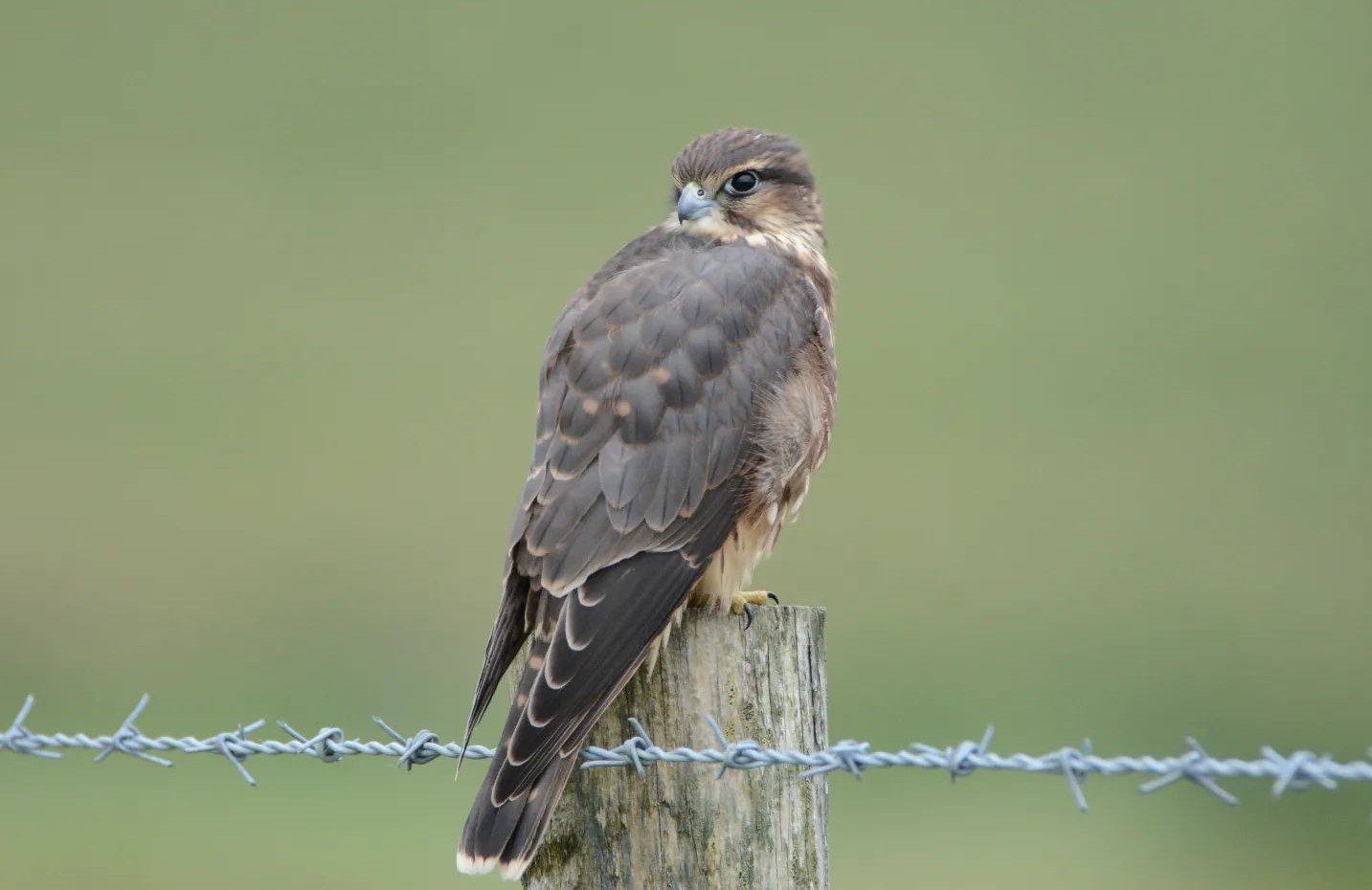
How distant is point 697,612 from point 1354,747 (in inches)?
345

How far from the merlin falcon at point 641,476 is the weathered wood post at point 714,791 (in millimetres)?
53

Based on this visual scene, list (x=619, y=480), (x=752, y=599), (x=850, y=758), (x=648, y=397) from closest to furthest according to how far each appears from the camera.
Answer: (x=850, y=758), (x=619, y=480), (x=648, y=397), (x=752, y=599)

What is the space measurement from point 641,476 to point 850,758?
3.49ft

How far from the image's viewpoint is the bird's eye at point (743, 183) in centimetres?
449

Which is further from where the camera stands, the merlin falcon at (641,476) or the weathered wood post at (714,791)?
the merlin falcon at (641,476)

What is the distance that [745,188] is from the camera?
4520mm

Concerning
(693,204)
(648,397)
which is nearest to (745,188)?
(693,204)

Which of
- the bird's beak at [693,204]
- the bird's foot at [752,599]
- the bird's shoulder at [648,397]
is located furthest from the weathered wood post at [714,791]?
the bird's beak at [693,204]

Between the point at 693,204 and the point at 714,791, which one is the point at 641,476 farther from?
the point at 693,204

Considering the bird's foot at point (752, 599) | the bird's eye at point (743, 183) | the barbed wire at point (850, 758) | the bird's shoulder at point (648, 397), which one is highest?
the bird's eye at point (743, 183)

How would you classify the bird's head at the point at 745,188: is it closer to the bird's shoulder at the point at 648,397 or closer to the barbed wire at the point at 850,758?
the bird's shoulder at the point at 648,397

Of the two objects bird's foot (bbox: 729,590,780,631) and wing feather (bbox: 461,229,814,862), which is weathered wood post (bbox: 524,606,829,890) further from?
bird's foot (bbox: 729,590,780,631)

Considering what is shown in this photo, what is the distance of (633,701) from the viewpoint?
3.05m

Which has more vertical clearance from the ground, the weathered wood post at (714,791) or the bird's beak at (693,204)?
the bird's beak at (693,204)
